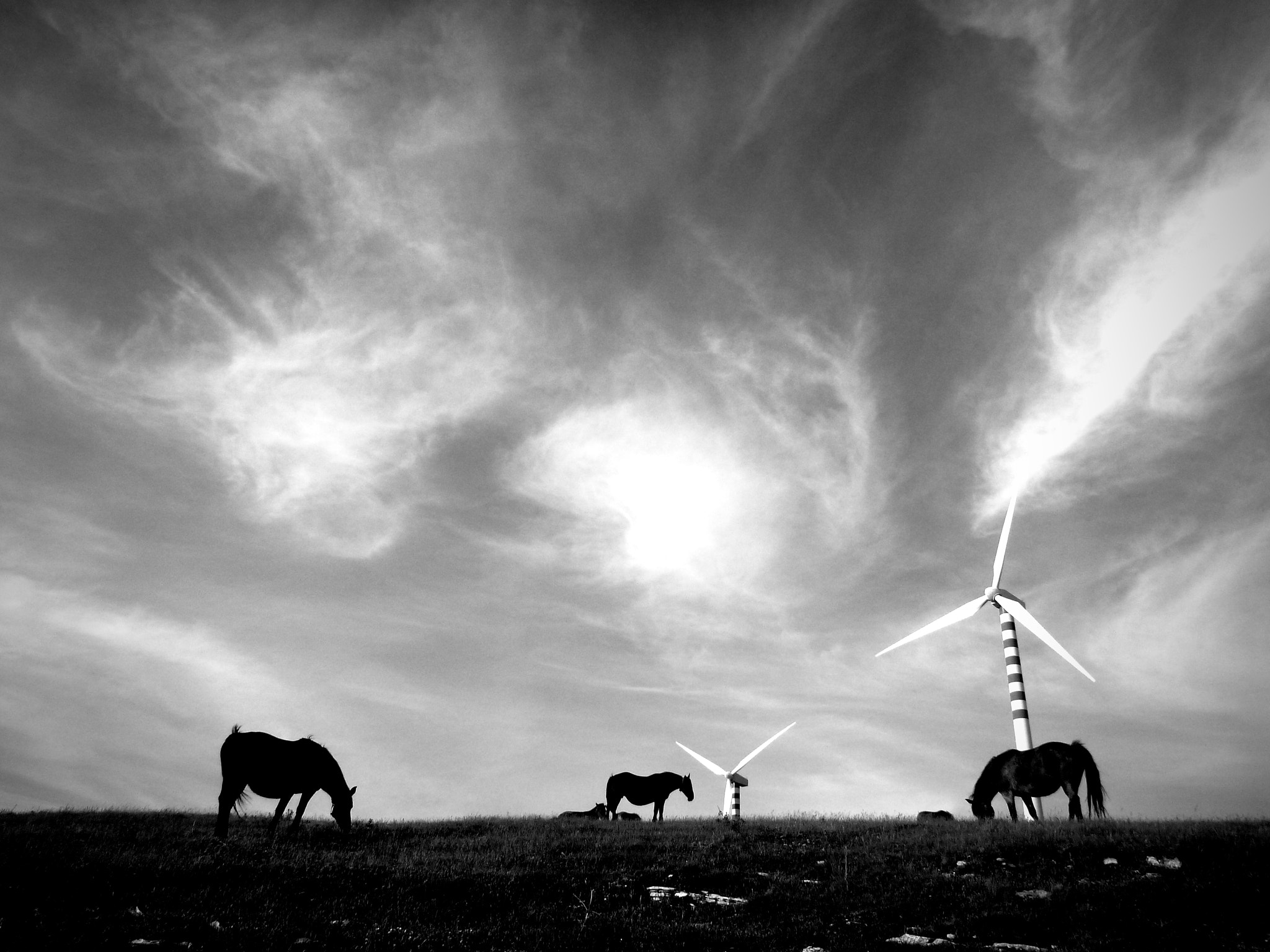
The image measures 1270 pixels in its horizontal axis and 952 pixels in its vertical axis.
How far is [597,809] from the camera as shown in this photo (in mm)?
31219

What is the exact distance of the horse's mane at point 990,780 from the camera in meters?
25.9

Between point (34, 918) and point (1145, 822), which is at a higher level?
point (1145, 822)

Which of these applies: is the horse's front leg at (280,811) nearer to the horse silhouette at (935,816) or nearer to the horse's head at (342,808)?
the horse's head at (342,808)

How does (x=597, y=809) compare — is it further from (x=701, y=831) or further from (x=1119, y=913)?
(x=1119, y=913)

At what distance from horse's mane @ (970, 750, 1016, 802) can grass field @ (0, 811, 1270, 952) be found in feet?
17.1

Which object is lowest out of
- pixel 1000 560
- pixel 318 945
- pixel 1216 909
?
pixel 318 945

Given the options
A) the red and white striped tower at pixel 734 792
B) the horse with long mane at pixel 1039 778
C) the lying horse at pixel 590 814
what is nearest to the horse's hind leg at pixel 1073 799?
the horse with long mane at pixel 1039 778

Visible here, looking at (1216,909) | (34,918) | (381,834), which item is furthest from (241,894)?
(1216,909)

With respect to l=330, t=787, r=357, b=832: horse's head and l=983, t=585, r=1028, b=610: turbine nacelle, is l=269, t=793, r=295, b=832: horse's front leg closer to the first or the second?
l=330, t=787, r=357, b=832: horse's head

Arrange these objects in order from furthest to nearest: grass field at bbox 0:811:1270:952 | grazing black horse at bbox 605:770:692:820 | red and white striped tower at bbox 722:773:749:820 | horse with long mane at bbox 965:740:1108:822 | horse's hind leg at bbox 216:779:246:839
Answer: red and white striped tower at bbox 722:773:749:820 → grazing black horse at bbox 605:770:692:820 → horse with long mane at bbox 965:740:1108:822 → horse's hind leg at bbox 216:779:246:839 → grass field at bbox 0:811:1270:952

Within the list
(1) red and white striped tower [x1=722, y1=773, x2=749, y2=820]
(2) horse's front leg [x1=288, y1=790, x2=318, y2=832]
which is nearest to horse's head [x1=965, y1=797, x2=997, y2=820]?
(2) horse's front leg [x1=288, y1=790, x2=318, y2=832]

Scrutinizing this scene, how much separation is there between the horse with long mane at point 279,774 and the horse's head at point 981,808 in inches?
735

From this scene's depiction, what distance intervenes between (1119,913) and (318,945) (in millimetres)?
11909

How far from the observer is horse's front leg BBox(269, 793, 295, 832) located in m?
21.5
